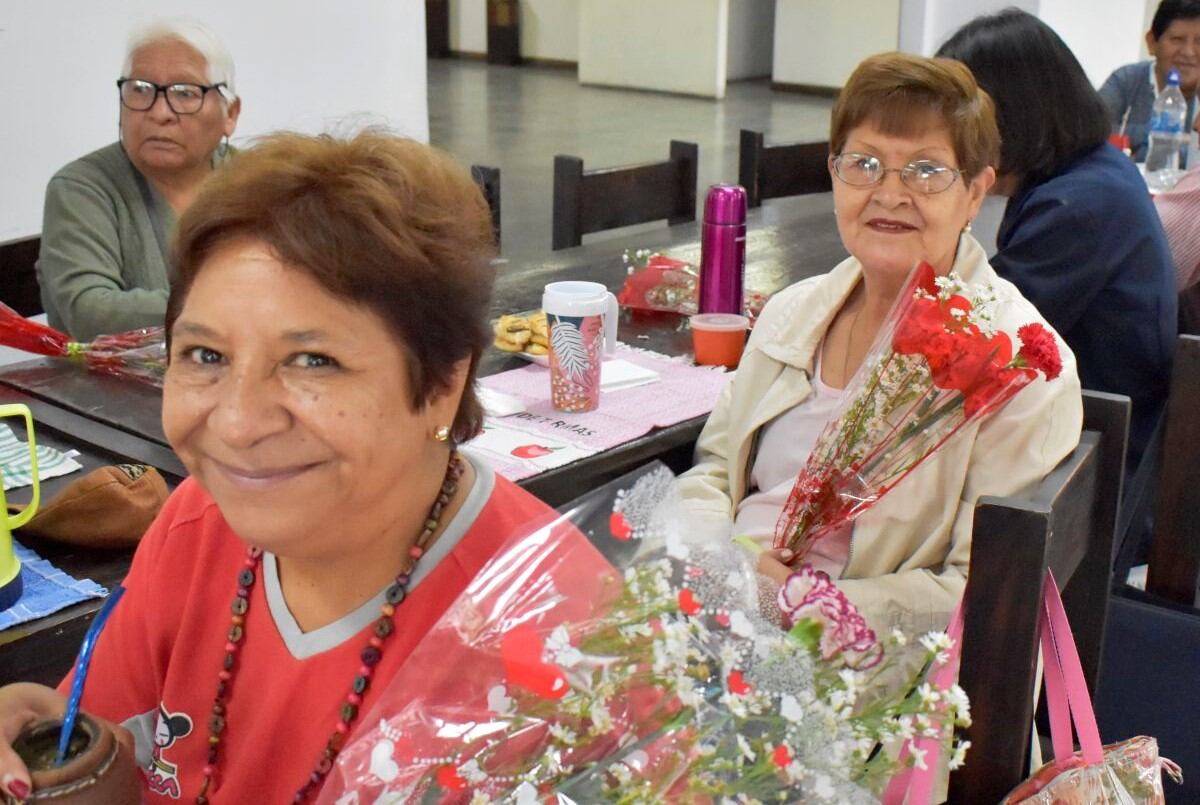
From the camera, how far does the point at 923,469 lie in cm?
170

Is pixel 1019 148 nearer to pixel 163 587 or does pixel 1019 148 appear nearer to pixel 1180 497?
pixel 1180 497

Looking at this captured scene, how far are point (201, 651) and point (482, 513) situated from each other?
289mm

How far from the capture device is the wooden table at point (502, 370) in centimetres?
137

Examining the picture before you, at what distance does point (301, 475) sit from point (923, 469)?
93 cm

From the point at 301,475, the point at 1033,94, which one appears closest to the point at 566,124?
the point at 1033,94

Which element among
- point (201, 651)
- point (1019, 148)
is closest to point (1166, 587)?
point (1019, 148)

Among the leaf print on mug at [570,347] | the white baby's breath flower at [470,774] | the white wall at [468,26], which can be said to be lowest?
the white wall at [468,26]

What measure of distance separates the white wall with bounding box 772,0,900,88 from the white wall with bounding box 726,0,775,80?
74 centimetres

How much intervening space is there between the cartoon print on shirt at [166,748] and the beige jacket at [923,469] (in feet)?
2.37

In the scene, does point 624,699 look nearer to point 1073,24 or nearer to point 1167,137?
point 1167,137

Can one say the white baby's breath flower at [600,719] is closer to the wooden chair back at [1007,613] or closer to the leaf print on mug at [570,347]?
the wooden chair back at [1007,613]

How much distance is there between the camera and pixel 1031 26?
8.17 feet

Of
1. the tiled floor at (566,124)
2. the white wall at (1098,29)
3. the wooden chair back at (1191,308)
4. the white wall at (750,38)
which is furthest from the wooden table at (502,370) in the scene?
the white wall at (750,38)

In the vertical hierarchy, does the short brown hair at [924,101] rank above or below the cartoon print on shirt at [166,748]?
above
